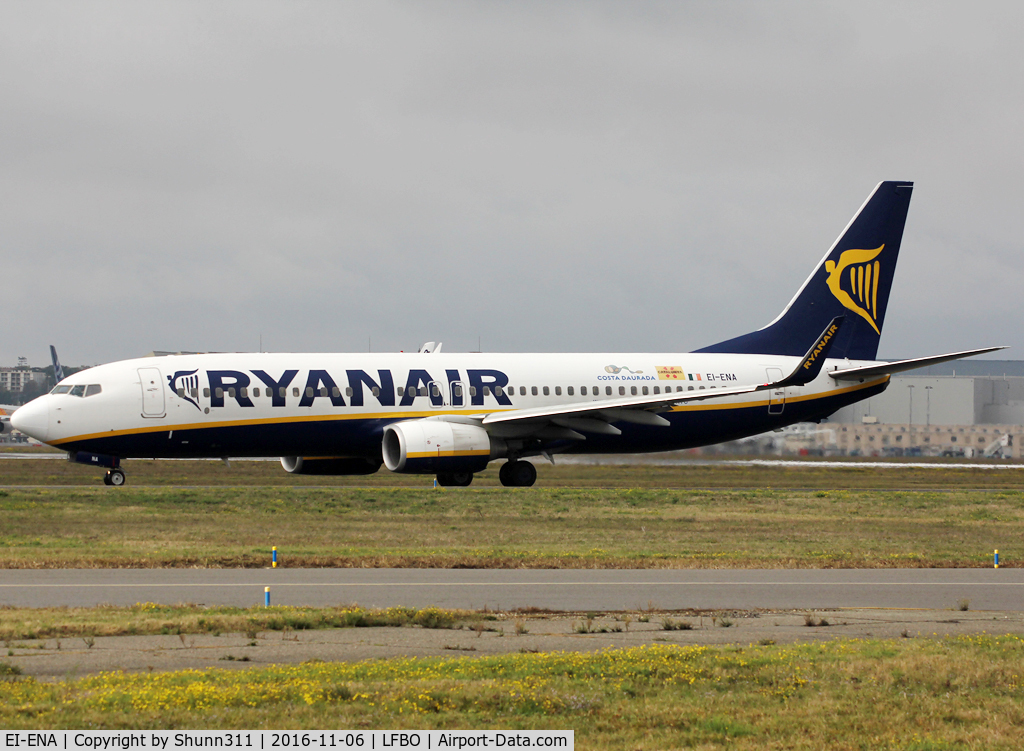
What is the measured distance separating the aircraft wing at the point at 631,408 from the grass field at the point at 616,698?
82.2 feet

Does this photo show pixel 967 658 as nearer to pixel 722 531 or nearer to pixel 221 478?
pixel 722 531

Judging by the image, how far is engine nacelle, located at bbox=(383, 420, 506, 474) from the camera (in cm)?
3522

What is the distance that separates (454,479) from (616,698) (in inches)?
1164

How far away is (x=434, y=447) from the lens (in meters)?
35.4

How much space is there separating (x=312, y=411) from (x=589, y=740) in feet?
93.6

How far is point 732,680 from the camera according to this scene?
10547 mm

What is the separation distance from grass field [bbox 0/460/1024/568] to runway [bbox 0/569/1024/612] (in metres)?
1.32

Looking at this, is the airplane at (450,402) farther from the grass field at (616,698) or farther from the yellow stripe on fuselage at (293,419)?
the grass field at (616,698)

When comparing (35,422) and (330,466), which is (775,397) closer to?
(330,466)

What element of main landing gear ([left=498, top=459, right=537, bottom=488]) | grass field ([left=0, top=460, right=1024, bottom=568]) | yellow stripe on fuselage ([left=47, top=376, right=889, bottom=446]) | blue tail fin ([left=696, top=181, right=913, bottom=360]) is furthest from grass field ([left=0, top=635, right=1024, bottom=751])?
blue tail fin ([left=696, top=181, right=913, bottom=360])

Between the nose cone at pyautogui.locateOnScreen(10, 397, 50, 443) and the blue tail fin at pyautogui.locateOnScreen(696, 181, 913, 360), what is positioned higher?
the blue tail fin at pyautogui.locateOnScreen(696, 181, 913, 360)

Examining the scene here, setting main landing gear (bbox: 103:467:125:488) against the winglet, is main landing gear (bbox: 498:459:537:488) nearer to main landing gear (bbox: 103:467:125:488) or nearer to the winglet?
the winglet

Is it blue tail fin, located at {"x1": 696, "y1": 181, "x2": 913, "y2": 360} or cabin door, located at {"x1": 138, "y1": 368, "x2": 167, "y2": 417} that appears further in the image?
blue tail fin, located at {"x1": 696, "y1": 181, "x2": 913, "y2": 360}

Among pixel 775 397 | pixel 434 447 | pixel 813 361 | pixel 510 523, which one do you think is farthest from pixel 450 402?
pixel 775 397
